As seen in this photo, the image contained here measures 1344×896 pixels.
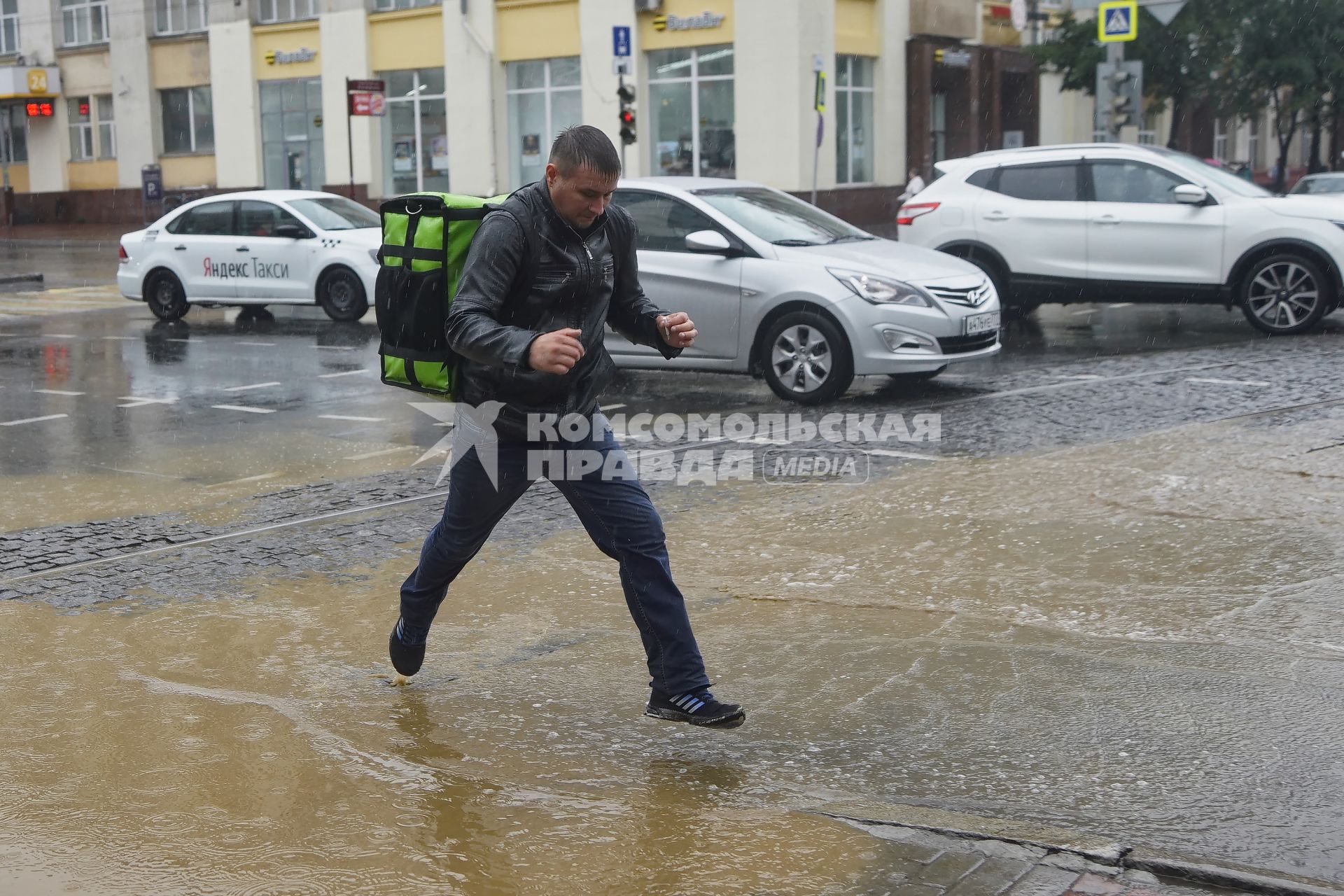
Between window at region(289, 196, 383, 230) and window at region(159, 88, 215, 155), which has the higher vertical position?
window at region(159, 88, 215, 155)

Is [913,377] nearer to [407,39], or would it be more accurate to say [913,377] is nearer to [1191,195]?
A: [1191,195]

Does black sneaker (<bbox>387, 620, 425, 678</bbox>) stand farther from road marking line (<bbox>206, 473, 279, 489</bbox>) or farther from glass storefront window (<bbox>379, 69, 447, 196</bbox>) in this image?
glass storefront window (<bbox>379, 69, 447, 196</bbox>)

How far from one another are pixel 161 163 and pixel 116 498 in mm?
36824

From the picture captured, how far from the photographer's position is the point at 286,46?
131 feet

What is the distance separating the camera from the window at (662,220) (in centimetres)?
1225

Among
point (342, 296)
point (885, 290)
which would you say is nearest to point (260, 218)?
point (342, 296)

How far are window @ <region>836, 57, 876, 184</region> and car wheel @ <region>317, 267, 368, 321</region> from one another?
1722 centimetres

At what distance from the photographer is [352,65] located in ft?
126

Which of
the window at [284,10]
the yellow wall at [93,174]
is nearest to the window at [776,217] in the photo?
the window at [284,10]

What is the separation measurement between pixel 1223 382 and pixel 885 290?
2575mm

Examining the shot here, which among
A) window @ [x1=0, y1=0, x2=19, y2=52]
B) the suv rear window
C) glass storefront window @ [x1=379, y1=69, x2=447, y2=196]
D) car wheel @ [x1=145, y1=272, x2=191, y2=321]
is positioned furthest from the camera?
window @ [x1=0, y1=0, x2=19, y2=52]

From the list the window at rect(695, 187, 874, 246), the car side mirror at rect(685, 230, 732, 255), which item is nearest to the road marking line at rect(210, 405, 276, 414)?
the car side mirror at rect(685, 230, 732, 255)

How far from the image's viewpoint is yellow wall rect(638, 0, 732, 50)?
33.0 metres

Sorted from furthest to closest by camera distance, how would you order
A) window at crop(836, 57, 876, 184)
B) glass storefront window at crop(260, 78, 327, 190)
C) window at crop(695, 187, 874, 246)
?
glass storefront window at crop(260, 78, 327, 190), window at crop(836, 57, 876, 184), window at crop(695, 187, 874, 246)
